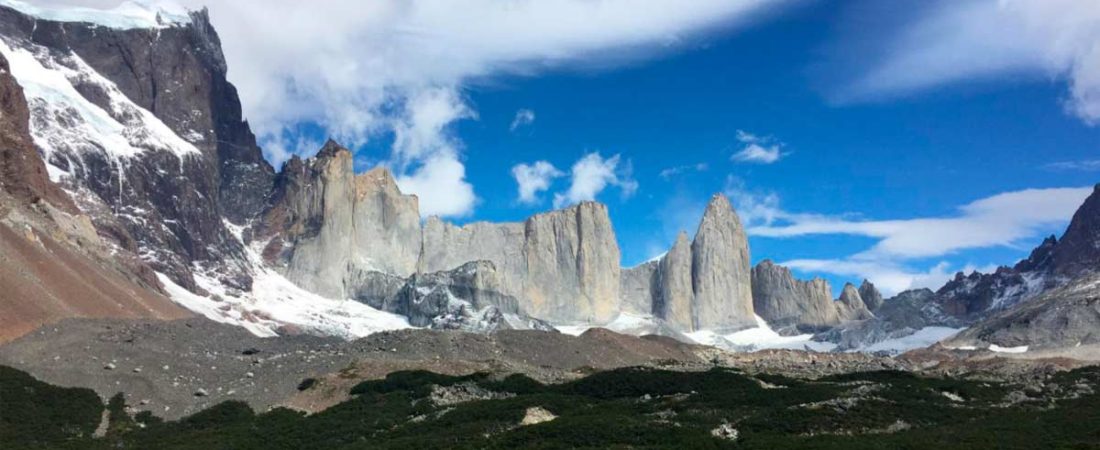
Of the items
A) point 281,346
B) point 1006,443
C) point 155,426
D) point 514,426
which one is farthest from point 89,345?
point 1006,443

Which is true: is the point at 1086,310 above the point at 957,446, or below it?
above

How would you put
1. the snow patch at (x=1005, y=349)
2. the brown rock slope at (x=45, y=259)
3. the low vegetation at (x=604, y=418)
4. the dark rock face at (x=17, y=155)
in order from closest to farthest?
the low vegetation at (x=604, y=418), the brown rock slope at (x=45, y=259), the dark rock face at (x=17, y=155), the snow patch at (x=1005, y=349)

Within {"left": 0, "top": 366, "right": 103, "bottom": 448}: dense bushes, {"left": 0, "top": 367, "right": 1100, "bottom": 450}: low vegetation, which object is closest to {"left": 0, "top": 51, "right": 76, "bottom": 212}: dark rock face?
{"left": 0, "top": 366, "right": 103, "bottom": 448}: dense bushes

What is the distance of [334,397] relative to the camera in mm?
63844

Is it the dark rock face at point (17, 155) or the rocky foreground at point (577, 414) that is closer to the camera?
the rocky foreground at point (577, 414)

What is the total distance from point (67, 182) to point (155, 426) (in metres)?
139

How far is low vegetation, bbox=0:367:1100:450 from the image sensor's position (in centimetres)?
4766

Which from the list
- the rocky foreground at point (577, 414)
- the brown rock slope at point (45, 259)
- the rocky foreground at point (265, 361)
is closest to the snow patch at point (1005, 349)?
the rocky foreground at point (265, 361)

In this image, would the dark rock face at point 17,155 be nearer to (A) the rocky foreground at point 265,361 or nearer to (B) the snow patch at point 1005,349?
(A) the rocky foreground at point 265,361

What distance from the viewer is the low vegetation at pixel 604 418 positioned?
156 feet

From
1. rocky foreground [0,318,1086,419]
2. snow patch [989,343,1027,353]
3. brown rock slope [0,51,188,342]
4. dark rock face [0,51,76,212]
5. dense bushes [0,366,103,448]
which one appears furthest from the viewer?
snow patch [989,343,1027,353]

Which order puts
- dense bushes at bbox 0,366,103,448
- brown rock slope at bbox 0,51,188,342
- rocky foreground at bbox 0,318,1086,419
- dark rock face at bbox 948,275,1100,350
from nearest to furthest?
dense bushes at bbox 0,366,103,448, rocky foreground at bbox 0,318,1086,419, brown rock slope at bbox 0,51,188,342, dark rock face at bbox 948,275,1100,350

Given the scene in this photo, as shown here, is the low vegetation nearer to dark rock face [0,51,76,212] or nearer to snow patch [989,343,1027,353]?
dark rock face [0,51,76,212]

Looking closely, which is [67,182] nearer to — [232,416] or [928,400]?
[232,416]
